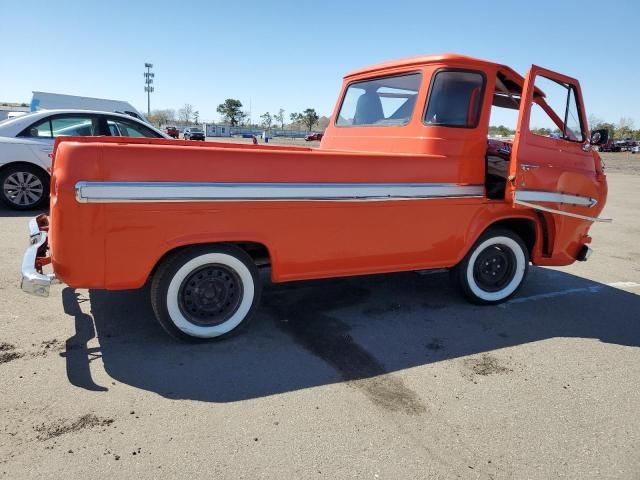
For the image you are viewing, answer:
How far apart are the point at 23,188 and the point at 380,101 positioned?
6258 mm

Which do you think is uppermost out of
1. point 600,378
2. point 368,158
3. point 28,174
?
point 368,158

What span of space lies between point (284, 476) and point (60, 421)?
1269mm

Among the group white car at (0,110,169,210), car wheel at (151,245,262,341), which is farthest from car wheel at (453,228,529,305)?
white car at (0,110,169,210)

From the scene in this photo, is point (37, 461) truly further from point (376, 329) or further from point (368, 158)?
point (368, 158)

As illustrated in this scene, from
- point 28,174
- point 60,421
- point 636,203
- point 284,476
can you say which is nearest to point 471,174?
point 284,476

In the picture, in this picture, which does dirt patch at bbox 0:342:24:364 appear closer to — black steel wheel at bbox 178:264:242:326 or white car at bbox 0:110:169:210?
black steel wheel at bbox 178:264:242:326

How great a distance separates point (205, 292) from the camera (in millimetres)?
3598

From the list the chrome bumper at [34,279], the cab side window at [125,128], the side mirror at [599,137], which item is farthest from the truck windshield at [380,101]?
the cab side window at [125,128]

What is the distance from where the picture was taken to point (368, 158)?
3.82 meters

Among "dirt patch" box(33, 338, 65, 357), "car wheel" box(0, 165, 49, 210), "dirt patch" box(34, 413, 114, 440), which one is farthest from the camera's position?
"car wheel" box(0, 165, 49, 210)

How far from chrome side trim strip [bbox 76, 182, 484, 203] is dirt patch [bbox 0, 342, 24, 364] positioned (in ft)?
3.97

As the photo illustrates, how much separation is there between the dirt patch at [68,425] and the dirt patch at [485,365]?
240cm

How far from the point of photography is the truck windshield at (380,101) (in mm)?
4594

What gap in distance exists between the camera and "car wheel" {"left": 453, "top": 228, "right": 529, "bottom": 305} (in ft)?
15.3
